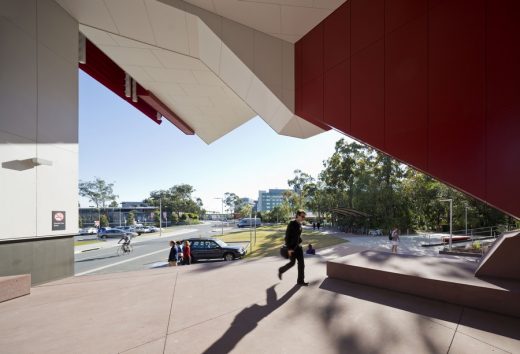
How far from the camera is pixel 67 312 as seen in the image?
4121 millimetres

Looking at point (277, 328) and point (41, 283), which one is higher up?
point (277, 328)

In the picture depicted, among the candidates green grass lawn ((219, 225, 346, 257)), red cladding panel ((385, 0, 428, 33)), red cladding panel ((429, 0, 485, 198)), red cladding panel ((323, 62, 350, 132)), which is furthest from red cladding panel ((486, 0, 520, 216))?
green grass lawn ((219, 225, 346, 257))

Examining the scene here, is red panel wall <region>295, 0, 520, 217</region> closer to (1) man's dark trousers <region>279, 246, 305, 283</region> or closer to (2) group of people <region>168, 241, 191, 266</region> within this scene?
(1) man's dark trousers <region>279, 246, 305, 283</region>

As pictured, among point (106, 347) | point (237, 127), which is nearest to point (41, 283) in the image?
point (106, 347)

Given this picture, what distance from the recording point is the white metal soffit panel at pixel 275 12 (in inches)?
277

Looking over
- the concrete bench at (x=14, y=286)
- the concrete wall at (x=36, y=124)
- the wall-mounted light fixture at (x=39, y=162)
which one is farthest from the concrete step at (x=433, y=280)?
the wall-mounted light fixture at (x=39, y=162)

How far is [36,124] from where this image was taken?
596 centimetres

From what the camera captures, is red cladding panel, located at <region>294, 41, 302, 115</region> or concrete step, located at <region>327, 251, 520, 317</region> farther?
red cladding panel, located at <region>294, 41, 302, 115</region>

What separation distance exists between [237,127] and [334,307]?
14236mm

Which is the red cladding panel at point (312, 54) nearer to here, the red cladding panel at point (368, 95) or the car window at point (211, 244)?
the red cladding panel at point (368, 95)

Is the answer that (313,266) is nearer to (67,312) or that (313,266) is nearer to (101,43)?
(67,312)

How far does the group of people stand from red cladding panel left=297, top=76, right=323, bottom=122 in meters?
8.14

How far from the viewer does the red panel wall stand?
4316mm

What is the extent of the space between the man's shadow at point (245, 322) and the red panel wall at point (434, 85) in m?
4.11
